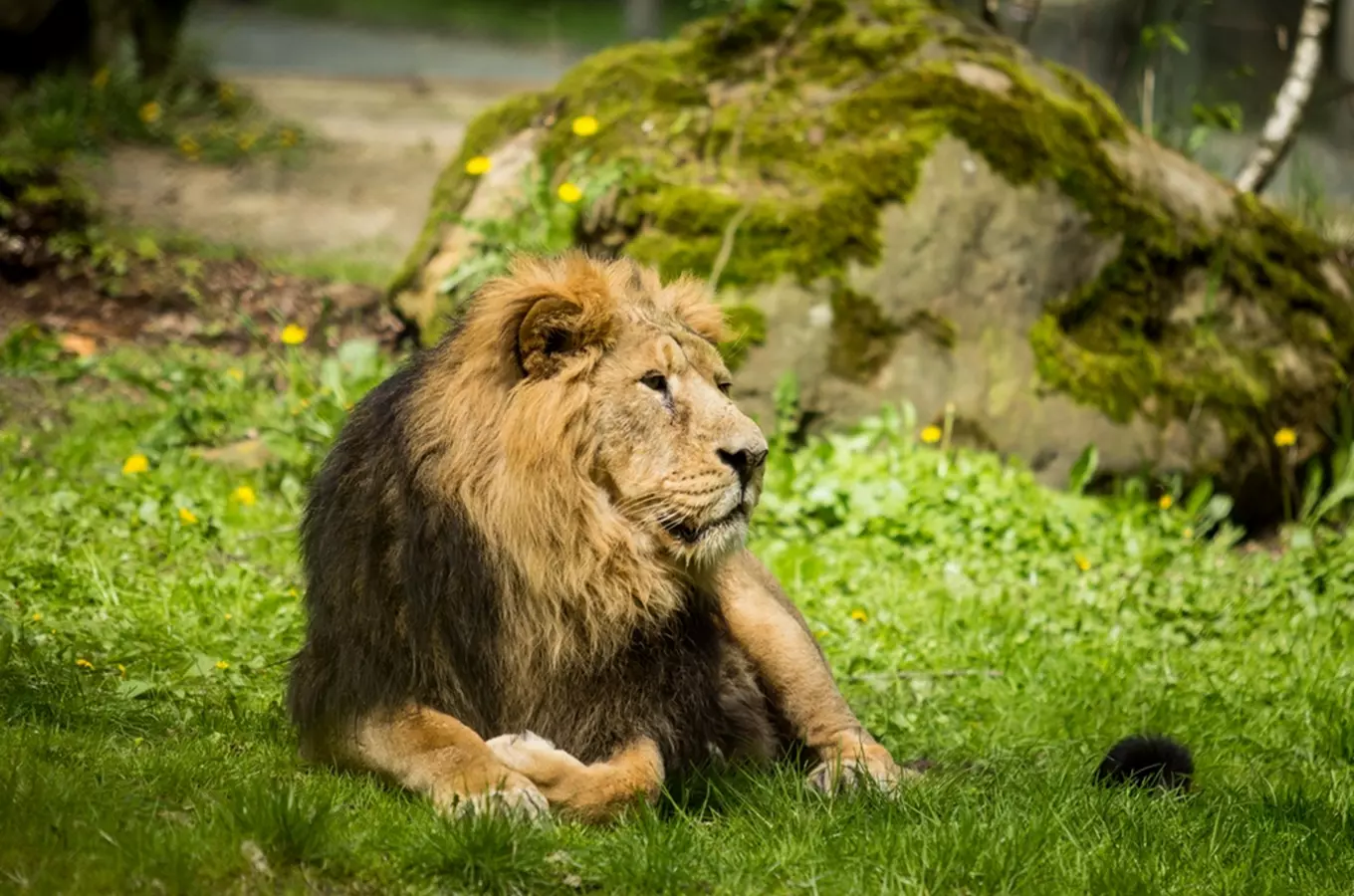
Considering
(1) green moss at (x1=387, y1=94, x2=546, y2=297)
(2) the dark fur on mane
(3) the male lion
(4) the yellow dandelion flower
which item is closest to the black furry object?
(3) the male lion

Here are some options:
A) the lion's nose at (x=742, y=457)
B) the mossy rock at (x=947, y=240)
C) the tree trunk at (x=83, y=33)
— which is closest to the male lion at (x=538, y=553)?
the lion's nose at (x=742, y=457)

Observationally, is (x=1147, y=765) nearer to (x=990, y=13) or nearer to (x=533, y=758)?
(x=533, y=758)

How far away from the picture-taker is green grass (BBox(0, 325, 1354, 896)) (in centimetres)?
380

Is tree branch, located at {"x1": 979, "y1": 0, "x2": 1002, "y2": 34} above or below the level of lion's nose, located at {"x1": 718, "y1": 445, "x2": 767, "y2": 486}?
above

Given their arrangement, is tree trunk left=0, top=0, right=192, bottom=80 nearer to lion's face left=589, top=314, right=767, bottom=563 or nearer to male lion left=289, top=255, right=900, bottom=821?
male lion left=289, top=255, right=900, bottom=821

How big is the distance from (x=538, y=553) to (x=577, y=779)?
546 mm

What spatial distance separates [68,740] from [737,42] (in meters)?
5.55

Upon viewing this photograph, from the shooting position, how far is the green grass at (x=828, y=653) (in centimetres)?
380

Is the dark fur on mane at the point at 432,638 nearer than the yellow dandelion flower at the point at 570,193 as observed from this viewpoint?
Yes

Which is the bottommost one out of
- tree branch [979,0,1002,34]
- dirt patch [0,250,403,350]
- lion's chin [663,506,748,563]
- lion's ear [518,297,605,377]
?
dirt patch [0,250,403,350]

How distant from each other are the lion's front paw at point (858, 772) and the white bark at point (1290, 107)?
6.02m

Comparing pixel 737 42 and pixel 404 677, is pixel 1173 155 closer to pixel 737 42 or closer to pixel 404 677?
pixel 737 42

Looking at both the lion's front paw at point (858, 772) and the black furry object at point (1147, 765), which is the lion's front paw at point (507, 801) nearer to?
the lion's front paw at point (858, 772)

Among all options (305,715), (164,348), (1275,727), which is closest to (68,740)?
(305,715)
